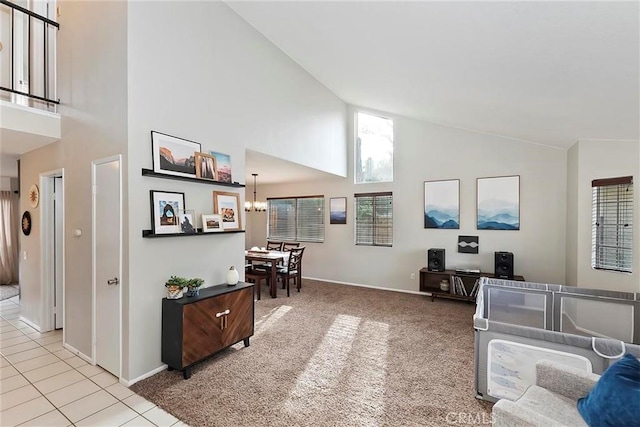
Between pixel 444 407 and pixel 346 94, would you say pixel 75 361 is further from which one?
pixel 346 94

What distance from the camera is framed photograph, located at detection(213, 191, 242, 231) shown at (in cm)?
320

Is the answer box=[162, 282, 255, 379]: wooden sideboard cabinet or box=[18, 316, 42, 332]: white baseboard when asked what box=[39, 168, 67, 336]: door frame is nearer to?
box=[18, 316, 42, 332]: white baseboard

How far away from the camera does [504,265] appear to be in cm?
448

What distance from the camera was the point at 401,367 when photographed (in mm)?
2777

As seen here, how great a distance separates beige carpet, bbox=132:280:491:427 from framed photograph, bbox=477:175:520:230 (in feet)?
6.00

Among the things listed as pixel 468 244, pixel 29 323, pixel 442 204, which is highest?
pixel 442 204

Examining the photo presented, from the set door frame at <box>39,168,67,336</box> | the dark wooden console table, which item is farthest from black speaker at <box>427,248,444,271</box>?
door frame at <box>39,168,67,336</box>

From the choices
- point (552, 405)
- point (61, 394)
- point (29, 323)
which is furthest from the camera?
point (29, 323)

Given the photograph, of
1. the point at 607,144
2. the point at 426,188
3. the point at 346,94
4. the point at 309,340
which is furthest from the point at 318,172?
the point at 607,144

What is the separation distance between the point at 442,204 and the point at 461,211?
0.35 m

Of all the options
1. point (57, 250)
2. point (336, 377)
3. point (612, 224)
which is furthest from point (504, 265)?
point (57, 250)

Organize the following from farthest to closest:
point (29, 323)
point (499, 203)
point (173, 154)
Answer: point (499, 203) → point (29, 323) → point (173, 154)

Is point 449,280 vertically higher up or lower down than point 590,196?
lower down

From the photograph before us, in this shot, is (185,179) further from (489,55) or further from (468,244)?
(468,244)
